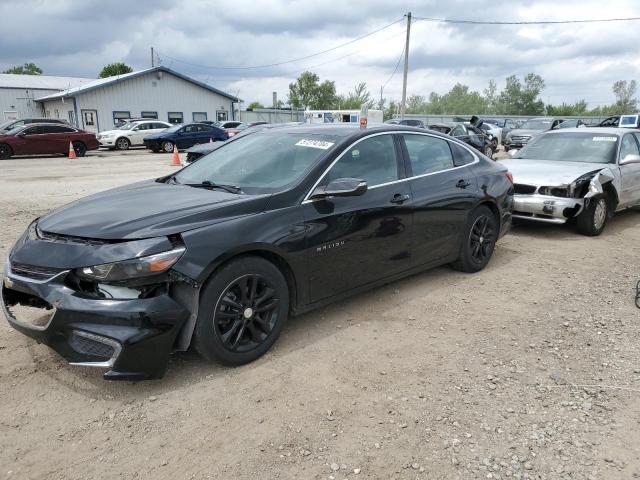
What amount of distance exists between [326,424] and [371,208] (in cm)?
184

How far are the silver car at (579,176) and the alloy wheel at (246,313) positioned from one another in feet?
16.5

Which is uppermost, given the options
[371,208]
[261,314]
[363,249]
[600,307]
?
[371,208]

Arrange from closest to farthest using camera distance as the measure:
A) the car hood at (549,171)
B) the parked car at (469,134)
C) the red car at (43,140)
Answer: the car hood at (549,171) → the parked car at (469,134) → the red car at (43,140)

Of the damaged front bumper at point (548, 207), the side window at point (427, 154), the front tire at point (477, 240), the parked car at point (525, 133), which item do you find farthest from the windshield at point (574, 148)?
the parked car at point (525, 133)

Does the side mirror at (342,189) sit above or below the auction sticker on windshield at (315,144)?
below

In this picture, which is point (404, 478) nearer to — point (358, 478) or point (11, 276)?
point (358, 478)

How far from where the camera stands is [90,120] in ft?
109

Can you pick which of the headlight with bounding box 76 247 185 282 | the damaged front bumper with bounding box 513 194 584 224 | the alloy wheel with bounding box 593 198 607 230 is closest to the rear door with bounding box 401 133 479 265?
the damaged front bumper with bounding box 513 194 584 224

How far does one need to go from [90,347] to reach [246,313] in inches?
37.9

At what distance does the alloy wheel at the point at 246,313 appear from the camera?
3.28 metres

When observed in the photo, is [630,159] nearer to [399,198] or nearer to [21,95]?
[399,198]

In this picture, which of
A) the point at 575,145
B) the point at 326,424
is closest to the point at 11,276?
the point at 326,424

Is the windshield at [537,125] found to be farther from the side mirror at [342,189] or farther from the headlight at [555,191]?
the side mirror at [342,189]

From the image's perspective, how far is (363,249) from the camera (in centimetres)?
410
